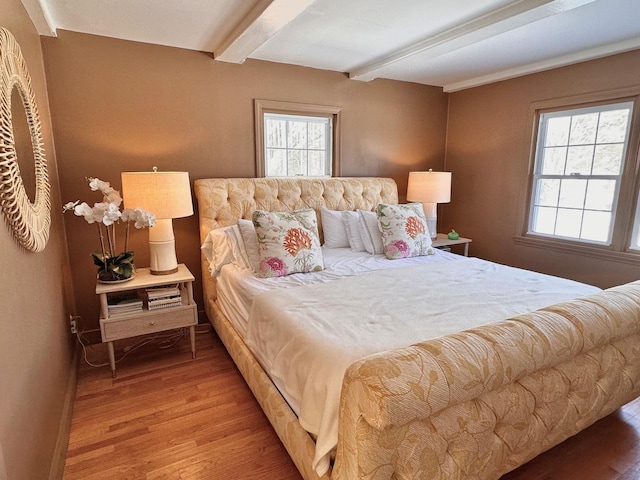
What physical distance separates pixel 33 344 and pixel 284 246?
4.44 feet

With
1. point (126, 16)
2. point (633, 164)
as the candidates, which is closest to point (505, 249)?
point (633, 164)

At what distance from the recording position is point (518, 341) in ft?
4.18

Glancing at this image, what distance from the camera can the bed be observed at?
1.04 meters

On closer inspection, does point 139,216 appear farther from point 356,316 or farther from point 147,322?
point 356,316

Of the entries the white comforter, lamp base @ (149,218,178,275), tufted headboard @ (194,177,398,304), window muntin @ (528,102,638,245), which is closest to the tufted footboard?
the white comforter

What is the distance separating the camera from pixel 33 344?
148 centimetres

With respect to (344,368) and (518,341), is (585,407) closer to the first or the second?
(518,341)

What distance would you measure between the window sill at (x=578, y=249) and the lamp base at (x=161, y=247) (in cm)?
326

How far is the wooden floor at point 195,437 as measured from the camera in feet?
5.36

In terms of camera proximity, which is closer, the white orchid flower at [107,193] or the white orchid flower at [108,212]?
the white orchid flower at [108,212]

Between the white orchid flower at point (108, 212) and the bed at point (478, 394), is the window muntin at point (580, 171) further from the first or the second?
the white orchid flower at point (108, 212)

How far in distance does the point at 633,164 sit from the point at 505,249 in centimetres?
128

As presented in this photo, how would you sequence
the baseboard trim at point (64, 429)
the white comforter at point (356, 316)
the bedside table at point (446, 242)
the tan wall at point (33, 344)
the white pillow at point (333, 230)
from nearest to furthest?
the tan wall at point (33, 344) < the white comforter at point (356, 316) < the baseboard trim at point (64, 429) < the white pillow at point (333, 230) < the bedside table at point (446, 242)

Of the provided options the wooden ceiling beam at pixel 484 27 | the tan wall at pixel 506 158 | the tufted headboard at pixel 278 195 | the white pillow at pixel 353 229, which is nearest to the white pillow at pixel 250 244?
the tufted headboard at pixel 278 195
